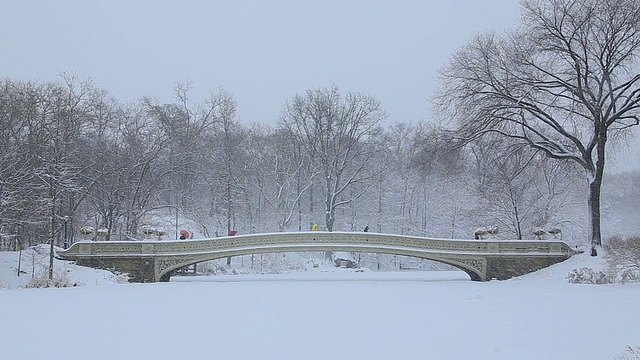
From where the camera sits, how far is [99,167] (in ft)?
107

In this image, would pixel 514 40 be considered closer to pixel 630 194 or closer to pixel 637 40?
pixel 637 40

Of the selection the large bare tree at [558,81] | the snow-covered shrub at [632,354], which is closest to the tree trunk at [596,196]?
the large bare tree at [558,81]

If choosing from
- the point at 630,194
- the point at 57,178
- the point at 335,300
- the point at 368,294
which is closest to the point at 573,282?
the point at 368,294

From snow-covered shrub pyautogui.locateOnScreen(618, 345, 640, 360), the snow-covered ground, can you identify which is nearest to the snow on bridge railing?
the snow-covered ground

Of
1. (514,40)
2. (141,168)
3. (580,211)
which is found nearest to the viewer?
(514,40)

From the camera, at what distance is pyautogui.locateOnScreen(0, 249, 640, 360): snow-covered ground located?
7297 mm

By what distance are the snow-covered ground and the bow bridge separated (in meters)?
7.68

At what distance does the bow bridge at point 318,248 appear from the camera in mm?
23250

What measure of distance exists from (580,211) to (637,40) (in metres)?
23.2

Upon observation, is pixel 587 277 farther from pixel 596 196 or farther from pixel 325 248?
pixel 325 248

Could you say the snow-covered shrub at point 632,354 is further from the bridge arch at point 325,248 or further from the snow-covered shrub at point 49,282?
the bridge arch at point 325,248

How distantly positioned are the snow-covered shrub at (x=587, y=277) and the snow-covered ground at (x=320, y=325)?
166cm

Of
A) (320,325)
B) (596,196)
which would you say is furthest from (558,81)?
(320,325)

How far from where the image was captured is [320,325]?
9.66 meters
